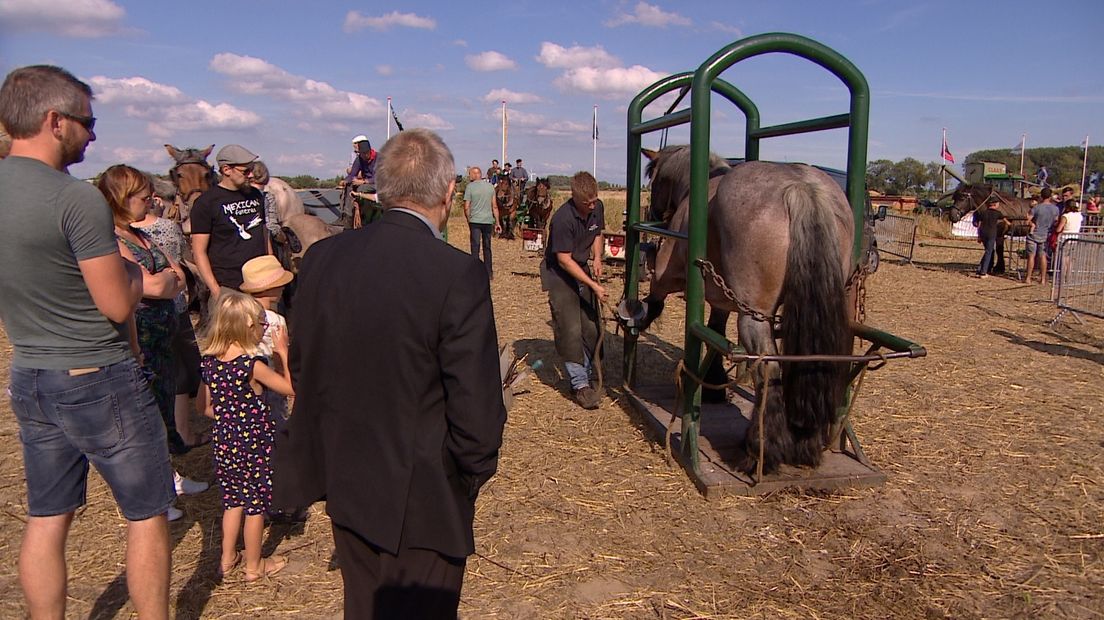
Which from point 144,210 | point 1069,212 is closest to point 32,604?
point 144,210

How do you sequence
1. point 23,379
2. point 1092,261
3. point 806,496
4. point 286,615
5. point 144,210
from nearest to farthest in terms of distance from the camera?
point 23,379, point 286,615, point 144,210, point 806,496, point 1092,261

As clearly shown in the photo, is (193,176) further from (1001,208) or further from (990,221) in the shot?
(1001,208)

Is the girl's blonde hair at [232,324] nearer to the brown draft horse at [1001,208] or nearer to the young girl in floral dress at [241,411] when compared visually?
the young girl in floral dress at [241,411]

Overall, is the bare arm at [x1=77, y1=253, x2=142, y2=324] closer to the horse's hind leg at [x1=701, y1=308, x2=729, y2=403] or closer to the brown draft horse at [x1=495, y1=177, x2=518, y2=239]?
the horse's hind leg at [x1=701, y1=308, x2=729, y2=403]

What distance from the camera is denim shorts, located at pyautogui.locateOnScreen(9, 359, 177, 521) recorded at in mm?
2244

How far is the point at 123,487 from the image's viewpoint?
2.31 m

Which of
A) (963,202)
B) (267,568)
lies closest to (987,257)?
(963,202)

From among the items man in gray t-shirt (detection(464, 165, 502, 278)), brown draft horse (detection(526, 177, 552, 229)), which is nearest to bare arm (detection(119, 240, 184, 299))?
man in gray t-shirt (detection(464, 165, 502, 278))

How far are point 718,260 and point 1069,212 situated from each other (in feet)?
39.4

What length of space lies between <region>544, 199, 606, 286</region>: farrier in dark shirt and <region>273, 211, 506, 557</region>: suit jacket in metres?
3.31

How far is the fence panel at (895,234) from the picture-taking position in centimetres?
1655

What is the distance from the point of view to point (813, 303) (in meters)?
3.57

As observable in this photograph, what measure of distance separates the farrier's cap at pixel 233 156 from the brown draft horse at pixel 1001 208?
14.1 m

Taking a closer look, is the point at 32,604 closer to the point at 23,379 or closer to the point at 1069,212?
the point at 23,379
